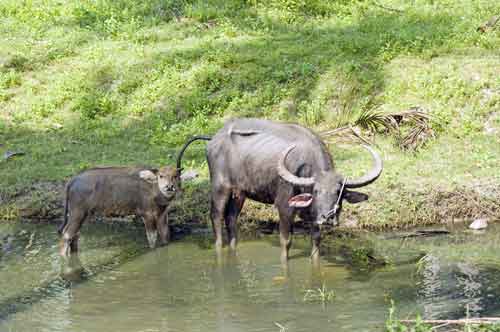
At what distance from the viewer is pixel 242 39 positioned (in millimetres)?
16375

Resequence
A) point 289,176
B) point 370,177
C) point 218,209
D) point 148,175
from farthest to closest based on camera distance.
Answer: point 148,175
point 218,209
point 289,176
point 370,177

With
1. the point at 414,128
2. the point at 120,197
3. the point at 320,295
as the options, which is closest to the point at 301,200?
the point at 320,295

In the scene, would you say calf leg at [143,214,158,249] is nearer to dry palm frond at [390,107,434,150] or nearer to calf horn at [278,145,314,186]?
calf horn at [278,145,314,186]

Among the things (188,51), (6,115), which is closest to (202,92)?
(188,51)

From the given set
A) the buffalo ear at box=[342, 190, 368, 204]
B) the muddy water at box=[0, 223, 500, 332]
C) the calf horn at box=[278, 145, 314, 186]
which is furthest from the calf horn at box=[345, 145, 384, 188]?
the muddy water at box=[0, 223, 500, 332]

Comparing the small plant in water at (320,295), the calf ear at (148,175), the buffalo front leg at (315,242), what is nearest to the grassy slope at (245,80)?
the calf ear at (148,175)

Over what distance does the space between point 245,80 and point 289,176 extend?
5.87 meters

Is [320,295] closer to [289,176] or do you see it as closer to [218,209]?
[289,176]

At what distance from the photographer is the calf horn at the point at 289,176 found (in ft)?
30.8

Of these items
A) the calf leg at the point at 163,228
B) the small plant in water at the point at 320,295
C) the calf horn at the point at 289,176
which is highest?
the calf horn at the point at 289,176

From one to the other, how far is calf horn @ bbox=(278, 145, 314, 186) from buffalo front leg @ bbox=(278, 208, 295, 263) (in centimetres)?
50

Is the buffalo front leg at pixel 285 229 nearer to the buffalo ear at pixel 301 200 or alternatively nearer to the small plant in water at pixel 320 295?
the buffalo ear at pixel 301 200

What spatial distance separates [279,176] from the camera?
32.3ft

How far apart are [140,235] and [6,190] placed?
2252 mm
